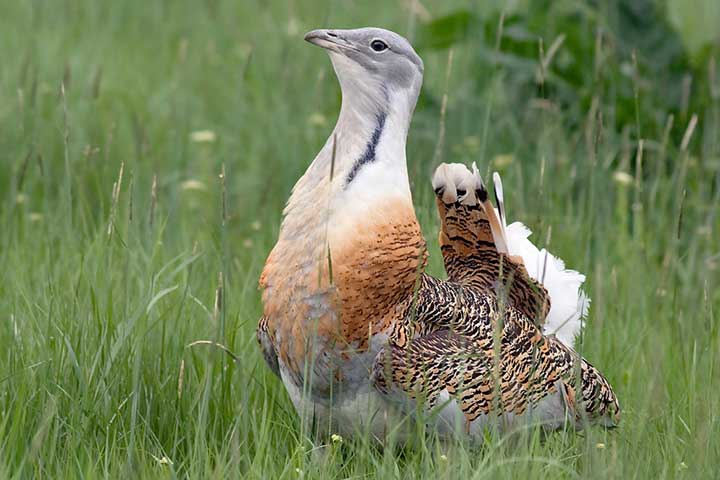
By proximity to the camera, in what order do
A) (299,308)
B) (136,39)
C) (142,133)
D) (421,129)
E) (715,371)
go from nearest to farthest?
(299,308), (715,371), (142,133), (421,129), (136,39)

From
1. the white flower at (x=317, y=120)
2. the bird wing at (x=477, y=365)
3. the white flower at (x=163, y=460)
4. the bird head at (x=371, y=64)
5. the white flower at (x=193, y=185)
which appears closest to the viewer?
the white flower at (x=163, y=460)

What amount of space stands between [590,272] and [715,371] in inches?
41.0

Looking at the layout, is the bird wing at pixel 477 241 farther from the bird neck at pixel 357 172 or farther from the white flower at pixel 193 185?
the white flower at pixel 193 185

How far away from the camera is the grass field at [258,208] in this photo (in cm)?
347

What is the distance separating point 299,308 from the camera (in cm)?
346

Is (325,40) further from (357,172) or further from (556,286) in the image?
(556,286)

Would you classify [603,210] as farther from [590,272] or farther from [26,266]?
[26,266]

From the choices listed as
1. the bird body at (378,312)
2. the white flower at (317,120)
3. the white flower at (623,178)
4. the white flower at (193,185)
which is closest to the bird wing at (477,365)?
the bird body at (378,312)

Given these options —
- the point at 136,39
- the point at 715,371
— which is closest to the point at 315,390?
the point at 715,371

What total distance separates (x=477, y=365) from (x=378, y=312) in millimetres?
308

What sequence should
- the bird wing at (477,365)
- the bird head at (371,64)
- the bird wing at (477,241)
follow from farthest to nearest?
the bird wing at (477,241) → the bird head at (371,64) → the bird wing at (477,365)

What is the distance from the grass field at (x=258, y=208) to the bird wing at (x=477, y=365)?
11 cm

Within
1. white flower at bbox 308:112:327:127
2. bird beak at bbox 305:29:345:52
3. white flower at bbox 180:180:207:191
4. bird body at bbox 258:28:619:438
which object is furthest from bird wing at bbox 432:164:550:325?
white flower at bbox 308:112:327:127

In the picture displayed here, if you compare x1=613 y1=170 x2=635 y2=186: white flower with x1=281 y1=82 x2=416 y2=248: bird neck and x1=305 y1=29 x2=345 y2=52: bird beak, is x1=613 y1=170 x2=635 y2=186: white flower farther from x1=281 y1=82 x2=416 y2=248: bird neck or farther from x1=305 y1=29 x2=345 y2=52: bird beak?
x1=305 y1=29 x2=345 y2=52: bird beak
